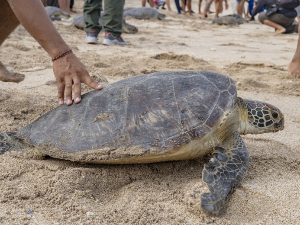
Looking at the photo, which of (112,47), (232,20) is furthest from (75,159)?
(232,20)

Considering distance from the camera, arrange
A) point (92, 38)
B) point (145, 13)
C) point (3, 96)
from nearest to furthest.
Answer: point (3, 96) → point (92, 38) → point (145, 13)

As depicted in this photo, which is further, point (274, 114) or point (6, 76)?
point (6, 76)

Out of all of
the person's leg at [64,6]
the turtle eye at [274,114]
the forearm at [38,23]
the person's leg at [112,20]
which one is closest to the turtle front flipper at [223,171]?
the turtle eye at [274,114]

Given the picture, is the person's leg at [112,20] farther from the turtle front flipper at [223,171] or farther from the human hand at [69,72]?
the turtle front flipper at [223,171]

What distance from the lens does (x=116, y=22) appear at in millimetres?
4703

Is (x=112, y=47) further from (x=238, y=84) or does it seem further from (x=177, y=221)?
(x=177, y=221)

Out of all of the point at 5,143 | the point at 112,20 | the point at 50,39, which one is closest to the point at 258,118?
the point at 50,39

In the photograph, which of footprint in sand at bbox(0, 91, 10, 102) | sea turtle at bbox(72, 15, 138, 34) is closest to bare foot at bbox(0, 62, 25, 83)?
footprint in sand at bbox(0, 91, 10, 102)

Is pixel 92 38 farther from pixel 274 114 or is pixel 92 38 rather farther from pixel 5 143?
pixel 274 114

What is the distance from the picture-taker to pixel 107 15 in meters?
4.66

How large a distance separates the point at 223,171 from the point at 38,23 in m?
1.15

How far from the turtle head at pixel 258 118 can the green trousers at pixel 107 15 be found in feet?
10.7

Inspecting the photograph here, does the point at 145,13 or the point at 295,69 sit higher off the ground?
the point at 295,69

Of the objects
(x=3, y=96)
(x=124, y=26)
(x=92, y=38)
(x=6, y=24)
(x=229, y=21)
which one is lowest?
(x=229, y=21)
